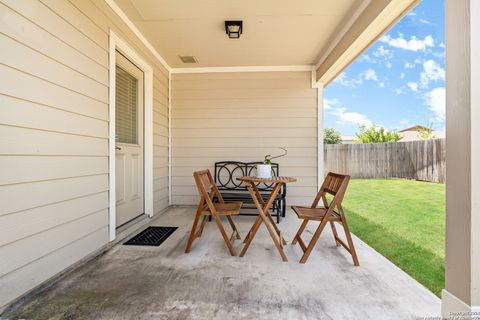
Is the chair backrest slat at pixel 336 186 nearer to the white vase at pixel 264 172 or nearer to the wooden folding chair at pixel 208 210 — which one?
the white vase at pixel 264 172

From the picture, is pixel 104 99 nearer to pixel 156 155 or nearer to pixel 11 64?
pixel 11 64

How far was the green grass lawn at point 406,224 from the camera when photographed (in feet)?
6.50

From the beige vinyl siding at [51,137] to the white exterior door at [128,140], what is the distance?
1.51 ft

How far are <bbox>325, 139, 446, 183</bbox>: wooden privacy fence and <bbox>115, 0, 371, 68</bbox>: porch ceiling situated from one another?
4057 mm

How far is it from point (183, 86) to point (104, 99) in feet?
6.54

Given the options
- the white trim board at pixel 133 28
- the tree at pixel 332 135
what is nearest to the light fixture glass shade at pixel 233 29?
the white trim board at pixel 133 28

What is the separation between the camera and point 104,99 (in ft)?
7.18

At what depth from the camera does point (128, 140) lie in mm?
2910

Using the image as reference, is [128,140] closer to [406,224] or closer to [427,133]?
[406,224]

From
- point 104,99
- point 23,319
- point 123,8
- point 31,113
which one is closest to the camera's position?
point 23,319

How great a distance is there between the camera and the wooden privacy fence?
5.43 meters

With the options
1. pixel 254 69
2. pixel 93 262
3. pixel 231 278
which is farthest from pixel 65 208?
pixel 254 69

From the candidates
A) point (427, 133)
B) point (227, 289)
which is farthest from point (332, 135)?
point (227, 289)

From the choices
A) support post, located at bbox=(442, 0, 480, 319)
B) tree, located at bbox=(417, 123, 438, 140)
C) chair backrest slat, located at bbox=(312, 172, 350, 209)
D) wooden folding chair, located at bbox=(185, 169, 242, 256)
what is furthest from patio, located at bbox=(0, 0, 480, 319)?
tree, located at bbox=(417, 123, 438, 140)
